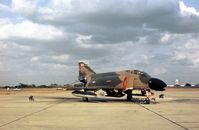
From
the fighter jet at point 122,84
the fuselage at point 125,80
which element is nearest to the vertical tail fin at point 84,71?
the fighter jet at point 122,84

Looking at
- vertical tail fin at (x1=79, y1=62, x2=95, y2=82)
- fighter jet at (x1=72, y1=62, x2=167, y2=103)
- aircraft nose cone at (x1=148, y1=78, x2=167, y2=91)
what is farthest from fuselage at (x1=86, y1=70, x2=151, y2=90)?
vertical tail fin at (x1=79, y1=62, x2=95, y2=82)

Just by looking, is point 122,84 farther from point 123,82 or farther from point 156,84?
point 156,84

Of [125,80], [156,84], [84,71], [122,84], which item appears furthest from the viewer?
[84,71]

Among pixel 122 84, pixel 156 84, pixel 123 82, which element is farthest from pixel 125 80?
pixel 156 84

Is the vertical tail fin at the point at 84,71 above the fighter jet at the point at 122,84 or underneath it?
above

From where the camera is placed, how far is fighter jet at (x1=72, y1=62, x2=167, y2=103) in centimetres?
3034

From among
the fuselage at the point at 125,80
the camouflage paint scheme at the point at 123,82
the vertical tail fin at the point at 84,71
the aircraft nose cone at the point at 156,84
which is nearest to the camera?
the aircraft nose cone at the point at 156,84

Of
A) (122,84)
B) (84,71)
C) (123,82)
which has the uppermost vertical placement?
(84,71)

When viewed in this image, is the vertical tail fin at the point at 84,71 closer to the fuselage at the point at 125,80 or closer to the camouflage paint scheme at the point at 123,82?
the camouflage paint scheme at the point at 123,82

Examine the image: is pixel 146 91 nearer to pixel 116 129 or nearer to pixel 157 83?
pixel 157 83

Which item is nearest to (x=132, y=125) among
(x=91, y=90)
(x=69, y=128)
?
(x=69, y=128)

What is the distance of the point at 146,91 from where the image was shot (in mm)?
31047

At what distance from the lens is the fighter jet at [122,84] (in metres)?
30.3

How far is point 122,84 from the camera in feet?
106
